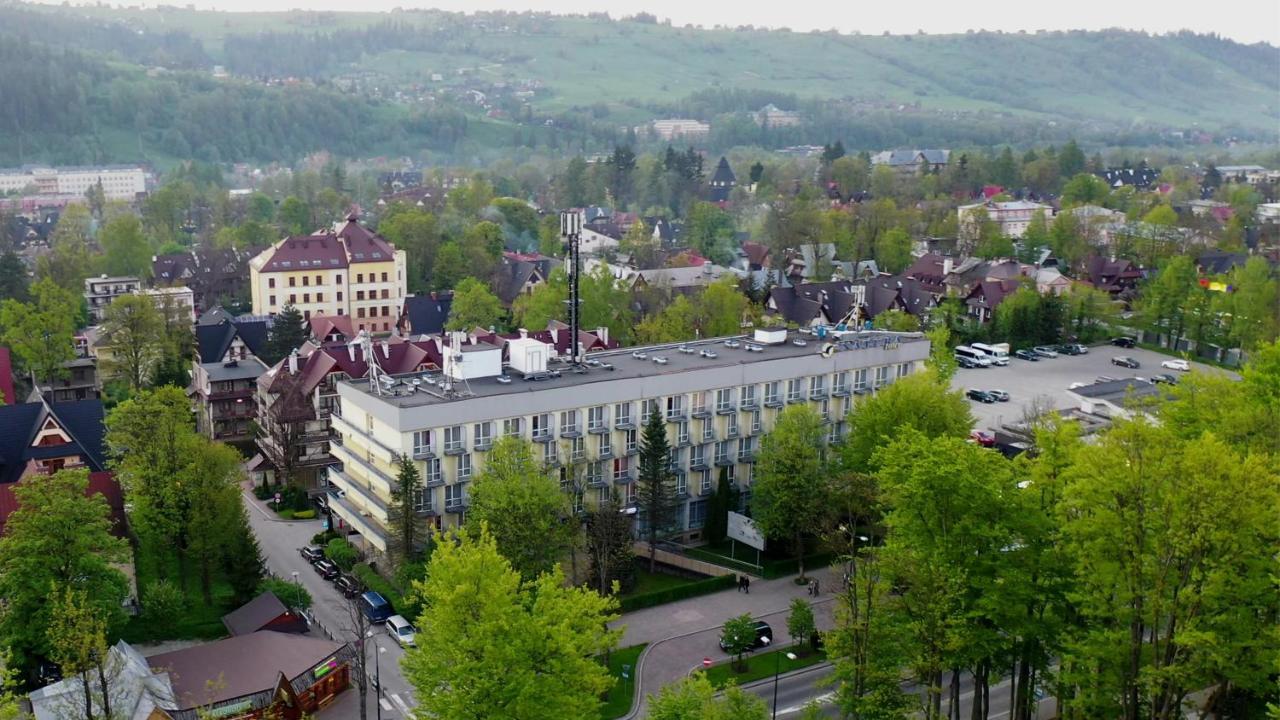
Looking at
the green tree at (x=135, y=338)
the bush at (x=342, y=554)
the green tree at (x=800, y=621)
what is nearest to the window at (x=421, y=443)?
the bush at (x=342, y=554)

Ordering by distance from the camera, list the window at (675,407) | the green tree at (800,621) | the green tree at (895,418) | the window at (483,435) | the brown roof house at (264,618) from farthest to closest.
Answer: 1. the window at (675,407)
2. the green tree at (895,418)
3. the window at (483,435)
4. the brown roof house at (264,618)
5. the green tree at (800,621)

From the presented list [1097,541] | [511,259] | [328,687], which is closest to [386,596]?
[328,687]

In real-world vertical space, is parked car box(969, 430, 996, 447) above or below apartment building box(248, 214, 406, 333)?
below

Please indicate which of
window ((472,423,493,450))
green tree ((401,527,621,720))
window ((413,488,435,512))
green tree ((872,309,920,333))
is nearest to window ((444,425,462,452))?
window ((472,423,493,450))

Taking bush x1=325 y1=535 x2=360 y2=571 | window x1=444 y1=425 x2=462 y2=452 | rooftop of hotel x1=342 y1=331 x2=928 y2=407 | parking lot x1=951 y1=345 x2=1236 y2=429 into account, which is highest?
rooftop of hotel x1=342 y1=331 x2=928 y2=407

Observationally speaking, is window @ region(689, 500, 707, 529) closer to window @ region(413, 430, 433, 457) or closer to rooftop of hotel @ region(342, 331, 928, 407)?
rooftop of hotel @ region(342, 331, 928, 407)

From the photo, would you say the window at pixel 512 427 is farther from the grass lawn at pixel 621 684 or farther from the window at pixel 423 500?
the grass lawn at pixel 621 684
